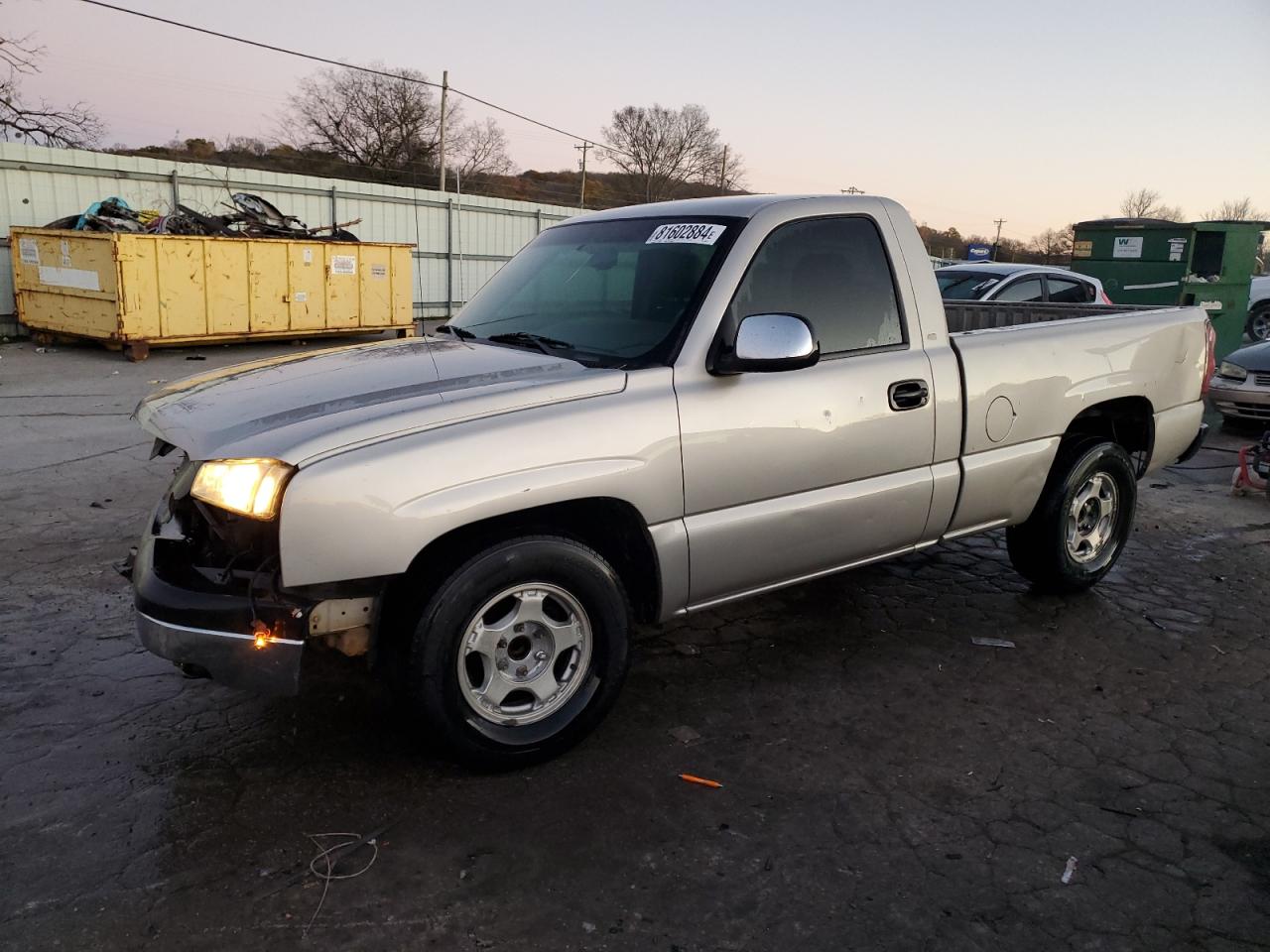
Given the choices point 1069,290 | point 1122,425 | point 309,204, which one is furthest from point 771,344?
point 309,204

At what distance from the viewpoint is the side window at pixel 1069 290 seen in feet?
35.8

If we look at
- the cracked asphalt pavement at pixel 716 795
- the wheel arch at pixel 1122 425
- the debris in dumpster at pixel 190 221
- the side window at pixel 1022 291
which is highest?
the debris in dumpster at pixel 190 221

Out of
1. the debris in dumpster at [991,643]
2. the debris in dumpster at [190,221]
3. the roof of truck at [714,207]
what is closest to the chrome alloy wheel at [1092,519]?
the debris in dumpster at [991,643]

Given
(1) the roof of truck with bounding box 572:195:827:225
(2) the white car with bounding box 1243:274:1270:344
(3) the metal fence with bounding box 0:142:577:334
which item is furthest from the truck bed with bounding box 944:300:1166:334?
(2) the white car with bounding box 1243:274:1270:344

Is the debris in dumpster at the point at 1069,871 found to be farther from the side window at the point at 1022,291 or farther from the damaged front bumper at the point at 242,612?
the side window at the point at 1022,291

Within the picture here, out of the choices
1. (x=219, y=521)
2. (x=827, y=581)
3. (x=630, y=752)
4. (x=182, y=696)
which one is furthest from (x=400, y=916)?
(x=827, y=581)

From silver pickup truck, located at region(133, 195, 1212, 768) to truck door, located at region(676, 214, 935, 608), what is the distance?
11mm

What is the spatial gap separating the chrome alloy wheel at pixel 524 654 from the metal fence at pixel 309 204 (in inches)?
616

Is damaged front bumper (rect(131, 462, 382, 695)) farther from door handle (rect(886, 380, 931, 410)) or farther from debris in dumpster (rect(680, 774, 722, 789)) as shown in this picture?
door handle (rect(886, 380, 931, 410))

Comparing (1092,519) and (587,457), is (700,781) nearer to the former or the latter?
(587,457)

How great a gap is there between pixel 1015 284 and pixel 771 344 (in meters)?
8.37

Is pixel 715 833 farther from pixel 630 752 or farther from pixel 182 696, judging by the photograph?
pixel 182 696

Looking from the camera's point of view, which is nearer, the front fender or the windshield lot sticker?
the front fender

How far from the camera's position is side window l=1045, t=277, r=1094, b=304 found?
35.8ft
